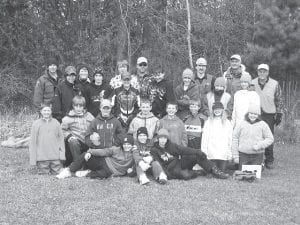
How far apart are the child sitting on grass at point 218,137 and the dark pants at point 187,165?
0.95 feet

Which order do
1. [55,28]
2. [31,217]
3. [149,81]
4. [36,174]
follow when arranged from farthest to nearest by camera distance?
[55,28] < [149,81] < [36,174] < [31,217]

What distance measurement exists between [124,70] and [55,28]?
37.1 ft

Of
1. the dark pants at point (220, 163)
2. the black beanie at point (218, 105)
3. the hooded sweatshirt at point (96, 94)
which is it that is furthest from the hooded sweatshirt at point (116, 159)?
the black beanie at point (218, 105)

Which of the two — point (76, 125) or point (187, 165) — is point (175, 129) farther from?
point (76, 125)

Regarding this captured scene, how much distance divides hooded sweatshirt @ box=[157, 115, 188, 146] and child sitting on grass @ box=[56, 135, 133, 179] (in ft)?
2.28

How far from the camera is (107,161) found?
8047 millimetres

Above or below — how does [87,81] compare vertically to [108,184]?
above

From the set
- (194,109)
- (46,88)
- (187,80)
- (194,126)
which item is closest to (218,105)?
(194,109)

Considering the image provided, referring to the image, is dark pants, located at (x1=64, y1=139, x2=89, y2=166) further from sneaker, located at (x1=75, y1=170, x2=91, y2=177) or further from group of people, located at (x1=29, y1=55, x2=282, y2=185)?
sneaker, located at (x1=75, y1=170, x2=91, y2=177)

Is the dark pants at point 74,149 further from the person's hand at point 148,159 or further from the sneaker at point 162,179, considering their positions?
the sneaker at point 162,179

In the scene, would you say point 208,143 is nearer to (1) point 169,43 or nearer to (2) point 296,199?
(2) point 296,199

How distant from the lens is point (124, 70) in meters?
9.00

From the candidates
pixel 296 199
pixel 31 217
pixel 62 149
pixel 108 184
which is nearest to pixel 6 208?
pixel 31 217

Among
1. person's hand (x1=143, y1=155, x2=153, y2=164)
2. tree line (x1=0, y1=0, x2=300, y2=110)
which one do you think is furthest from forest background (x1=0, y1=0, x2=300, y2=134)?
person's hand (x1=143, y1=155, x2=153, y2=164)
